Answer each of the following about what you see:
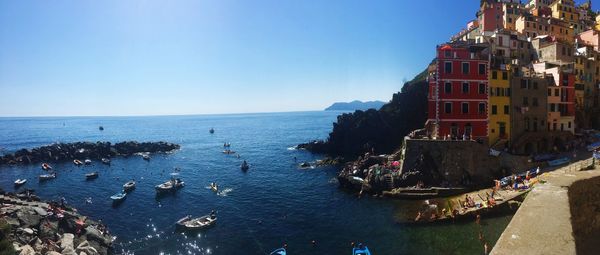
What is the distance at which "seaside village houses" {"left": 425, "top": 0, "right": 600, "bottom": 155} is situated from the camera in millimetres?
49594

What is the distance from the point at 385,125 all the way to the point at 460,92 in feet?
142

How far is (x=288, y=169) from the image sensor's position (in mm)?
76625

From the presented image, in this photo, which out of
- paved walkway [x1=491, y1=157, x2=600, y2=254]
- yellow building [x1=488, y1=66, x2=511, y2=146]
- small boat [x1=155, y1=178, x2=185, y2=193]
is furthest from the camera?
small boat [x1=155, y1=178, x2=185, y2=193]

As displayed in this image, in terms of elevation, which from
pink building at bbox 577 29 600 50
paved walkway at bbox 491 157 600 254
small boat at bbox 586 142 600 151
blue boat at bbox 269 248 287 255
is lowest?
blue boat at bbox 269 248 287 255

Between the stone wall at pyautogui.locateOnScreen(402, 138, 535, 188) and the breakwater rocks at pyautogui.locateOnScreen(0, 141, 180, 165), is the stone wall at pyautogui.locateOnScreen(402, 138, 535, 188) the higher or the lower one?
the higher one

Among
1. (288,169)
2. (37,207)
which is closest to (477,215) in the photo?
(288,169)

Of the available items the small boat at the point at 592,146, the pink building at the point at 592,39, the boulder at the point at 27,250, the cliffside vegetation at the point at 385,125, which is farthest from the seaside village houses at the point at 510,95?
the boulder at the point at 27,250

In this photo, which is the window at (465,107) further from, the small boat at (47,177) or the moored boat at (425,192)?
the small boat at (47,177)

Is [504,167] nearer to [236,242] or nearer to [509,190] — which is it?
[509,190]

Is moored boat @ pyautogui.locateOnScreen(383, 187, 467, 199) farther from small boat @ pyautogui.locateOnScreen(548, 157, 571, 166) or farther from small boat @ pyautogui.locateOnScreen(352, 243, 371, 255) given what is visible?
small boat @ pyautogui.locateOnScreen(352, 243, 371, 255)

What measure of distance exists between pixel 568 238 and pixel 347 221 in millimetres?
35241

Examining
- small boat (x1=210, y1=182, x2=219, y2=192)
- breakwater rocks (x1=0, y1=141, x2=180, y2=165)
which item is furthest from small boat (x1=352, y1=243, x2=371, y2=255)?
breakwater rocks (x1=0, y1=141, x2=180, y2=165)

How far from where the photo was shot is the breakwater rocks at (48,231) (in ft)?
104

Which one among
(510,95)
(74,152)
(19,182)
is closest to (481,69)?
(510,95)
